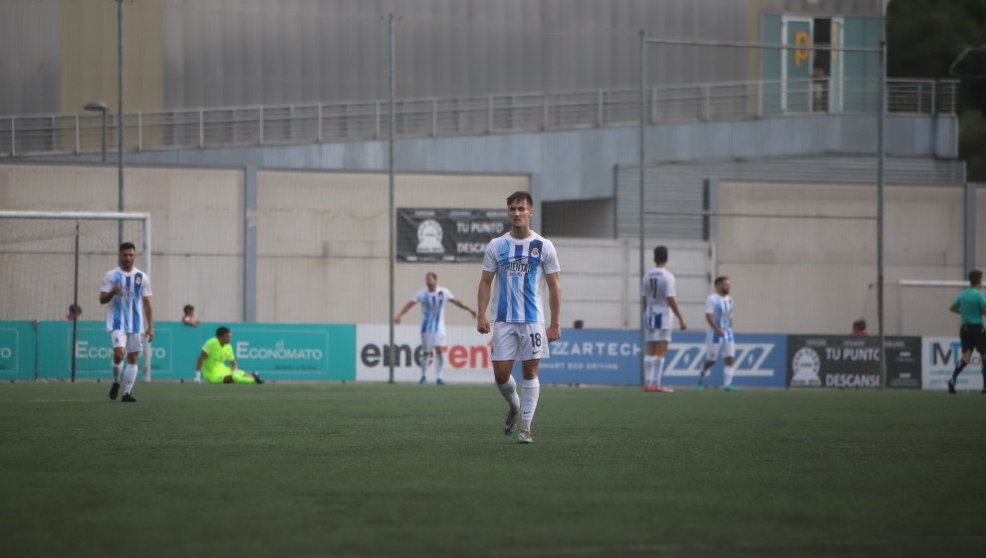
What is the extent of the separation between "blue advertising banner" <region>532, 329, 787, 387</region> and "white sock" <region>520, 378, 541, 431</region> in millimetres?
17851

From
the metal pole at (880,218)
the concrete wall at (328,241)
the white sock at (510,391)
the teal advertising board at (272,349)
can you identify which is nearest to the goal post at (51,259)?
the teal advertising board at (272,349)

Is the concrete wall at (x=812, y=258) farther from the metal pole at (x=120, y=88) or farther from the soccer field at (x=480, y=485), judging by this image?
A: the soccer field at (x=480, y=485)

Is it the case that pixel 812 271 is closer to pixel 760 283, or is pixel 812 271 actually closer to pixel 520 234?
pixel 760 283

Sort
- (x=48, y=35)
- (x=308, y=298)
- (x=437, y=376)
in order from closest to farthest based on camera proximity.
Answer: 1. (x=437, y=376)
2. (x=48, y=35)
3. (x=308, y=298)

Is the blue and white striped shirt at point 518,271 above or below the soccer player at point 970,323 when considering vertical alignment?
above

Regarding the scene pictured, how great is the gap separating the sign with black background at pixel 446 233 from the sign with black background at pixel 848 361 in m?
8.19

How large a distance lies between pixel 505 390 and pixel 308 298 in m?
22.8

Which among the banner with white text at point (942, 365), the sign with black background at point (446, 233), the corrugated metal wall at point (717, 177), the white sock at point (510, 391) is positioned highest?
the corrugated metal wall at point (717, 177)

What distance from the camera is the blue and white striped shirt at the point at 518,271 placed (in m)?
11.0

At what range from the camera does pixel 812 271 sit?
119 ft

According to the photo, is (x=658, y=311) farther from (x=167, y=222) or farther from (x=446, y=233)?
(x=167, y=222)

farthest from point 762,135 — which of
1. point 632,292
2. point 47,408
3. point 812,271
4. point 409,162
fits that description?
point 47,408

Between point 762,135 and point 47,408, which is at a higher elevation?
point 762,135

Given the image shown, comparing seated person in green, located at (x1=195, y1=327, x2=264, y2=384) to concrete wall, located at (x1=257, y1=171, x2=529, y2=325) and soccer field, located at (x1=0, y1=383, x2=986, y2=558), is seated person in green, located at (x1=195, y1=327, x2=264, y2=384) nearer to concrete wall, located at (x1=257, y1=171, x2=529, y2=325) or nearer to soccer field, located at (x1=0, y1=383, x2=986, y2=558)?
concrete wall, located at (x1=257, y1=171, x2=529, y2=325)
